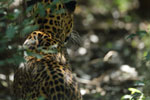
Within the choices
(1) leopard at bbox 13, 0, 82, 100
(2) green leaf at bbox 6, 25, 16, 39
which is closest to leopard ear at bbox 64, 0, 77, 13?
(1) leopard at bbox 13, 0, 82, 100

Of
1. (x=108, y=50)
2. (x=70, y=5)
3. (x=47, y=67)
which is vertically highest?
(x=108, y=50)

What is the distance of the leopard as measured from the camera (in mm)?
4086

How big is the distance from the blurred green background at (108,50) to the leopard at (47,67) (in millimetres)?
632

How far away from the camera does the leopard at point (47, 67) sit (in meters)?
4.09

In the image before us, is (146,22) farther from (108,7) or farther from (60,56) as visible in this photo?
(60,56)

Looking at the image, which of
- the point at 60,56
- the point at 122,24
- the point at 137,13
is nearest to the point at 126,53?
the point at 122,24

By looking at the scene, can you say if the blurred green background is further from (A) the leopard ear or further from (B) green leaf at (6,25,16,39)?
(B) green leaf at (6,25,16,39)

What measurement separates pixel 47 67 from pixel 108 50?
569 cm

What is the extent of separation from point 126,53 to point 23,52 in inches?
255

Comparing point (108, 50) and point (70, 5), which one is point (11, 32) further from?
point (108, 50)

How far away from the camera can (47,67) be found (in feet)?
14.3

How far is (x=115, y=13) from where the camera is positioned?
A: 1210cm

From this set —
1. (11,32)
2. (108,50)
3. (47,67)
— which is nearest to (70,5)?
(47,67)

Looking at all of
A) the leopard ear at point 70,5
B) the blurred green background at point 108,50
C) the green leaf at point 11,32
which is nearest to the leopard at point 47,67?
the leopard ear at point 70,5
